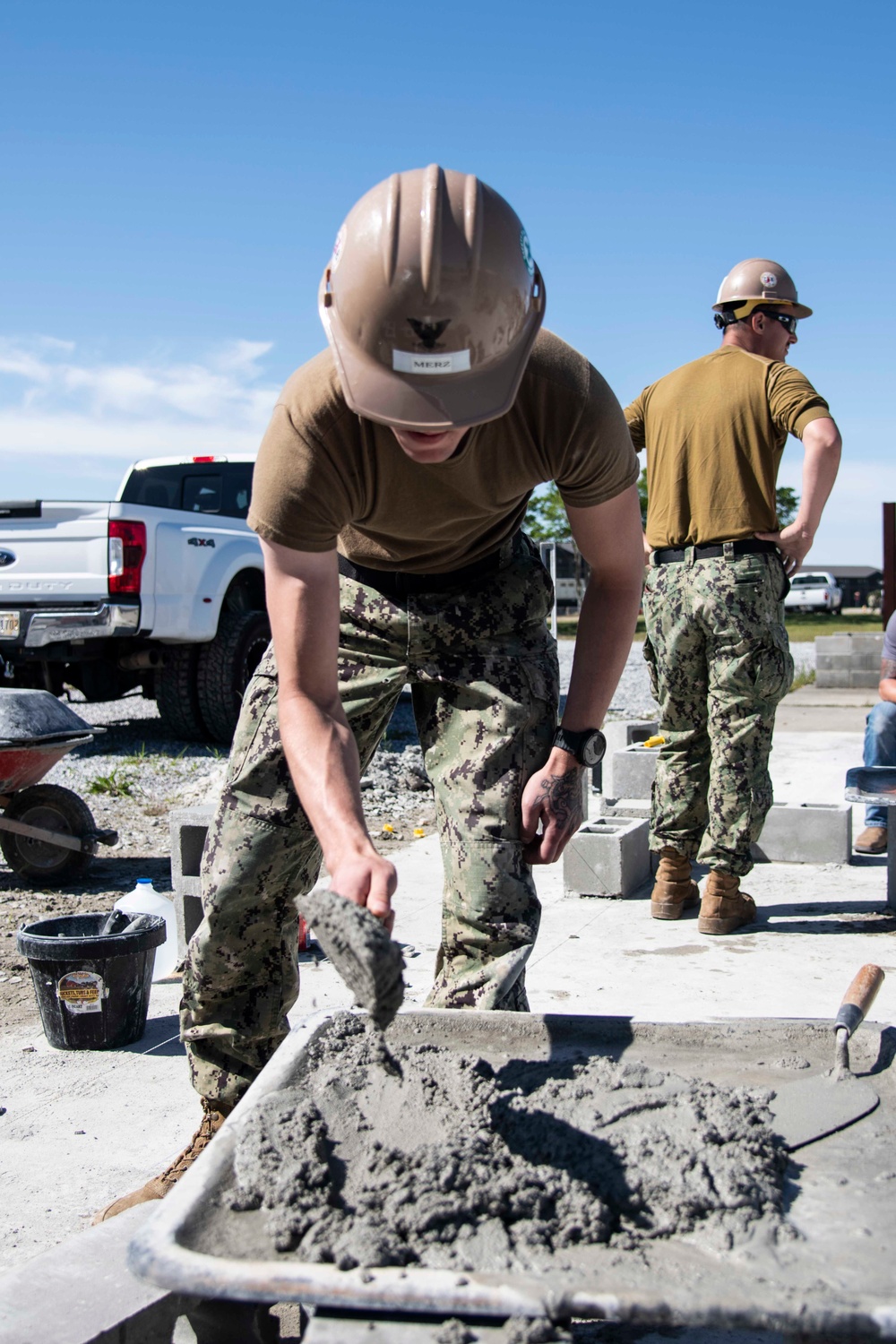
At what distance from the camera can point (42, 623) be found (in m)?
7.75

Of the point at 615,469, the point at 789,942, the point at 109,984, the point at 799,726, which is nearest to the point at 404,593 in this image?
the point at 615,469

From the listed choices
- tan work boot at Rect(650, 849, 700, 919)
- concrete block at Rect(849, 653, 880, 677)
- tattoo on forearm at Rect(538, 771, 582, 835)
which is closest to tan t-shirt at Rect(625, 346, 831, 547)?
tan work boot at Rect(650, 849, 700, 919)

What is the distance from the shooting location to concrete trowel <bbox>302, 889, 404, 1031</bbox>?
170 centimetres

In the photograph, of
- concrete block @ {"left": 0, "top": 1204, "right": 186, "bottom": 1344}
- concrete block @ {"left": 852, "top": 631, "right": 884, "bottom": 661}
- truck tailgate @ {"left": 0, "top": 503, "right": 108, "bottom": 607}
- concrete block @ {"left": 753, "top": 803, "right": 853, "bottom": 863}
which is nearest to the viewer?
concrete block @ {"left": 0, "top": 1204, "right": 186, "bottom": 1344}

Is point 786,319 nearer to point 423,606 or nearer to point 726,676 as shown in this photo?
point 726,676

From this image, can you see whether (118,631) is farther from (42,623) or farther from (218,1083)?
(218,1083)

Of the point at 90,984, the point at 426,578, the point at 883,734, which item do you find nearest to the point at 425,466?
the point at 426,578

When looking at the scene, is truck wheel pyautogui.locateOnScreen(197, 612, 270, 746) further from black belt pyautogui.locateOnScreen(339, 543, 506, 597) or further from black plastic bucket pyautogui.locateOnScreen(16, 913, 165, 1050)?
black belt pyautogui.locateOnScreen(339, 543, 506, 597)

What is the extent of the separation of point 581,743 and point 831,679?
12300 mm

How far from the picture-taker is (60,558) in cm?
795

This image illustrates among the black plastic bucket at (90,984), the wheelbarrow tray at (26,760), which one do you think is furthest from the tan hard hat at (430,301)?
the wheelbarrow tray at (26,760)

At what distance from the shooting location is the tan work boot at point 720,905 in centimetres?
454

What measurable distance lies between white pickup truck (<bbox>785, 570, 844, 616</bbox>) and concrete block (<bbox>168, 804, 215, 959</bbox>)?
45006mm

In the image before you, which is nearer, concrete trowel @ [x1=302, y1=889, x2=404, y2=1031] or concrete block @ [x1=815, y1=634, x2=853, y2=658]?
concrete trowel @ [x1=302, y1=889, x2=404, y2=1031]
